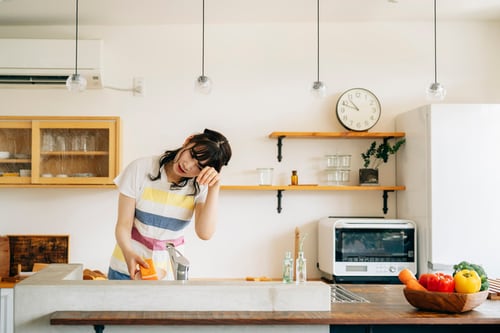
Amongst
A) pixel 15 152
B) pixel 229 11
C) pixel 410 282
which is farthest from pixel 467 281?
pixel 15 152

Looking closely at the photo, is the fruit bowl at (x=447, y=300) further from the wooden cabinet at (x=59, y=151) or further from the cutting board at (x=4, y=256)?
the cutting board at (x=4, y=256)

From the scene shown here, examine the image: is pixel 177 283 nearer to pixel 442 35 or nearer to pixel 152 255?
pixel 152 255

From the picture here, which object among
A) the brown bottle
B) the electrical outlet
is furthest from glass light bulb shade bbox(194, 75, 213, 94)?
the brown bottle

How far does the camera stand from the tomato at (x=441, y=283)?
2398 millimetres

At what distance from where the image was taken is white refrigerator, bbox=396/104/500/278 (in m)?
3.94

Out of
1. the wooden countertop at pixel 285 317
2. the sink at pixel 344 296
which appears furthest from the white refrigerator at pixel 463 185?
the wooden countertop at pixel 285 317

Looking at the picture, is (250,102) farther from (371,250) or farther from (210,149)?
(210,149)

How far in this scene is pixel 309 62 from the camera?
460cm

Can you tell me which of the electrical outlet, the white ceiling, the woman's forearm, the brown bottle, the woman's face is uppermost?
the white ceiling

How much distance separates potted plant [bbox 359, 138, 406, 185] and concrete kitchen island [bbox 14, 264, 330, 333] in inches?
89.1

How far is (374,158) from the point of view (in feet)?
15.1

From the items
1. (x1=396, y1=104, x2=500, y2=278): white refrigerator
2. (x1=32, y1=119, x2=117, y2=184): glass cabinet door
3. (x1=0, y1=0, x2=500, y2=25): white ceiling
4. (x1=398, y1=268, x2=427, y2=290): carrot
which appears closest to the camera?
(x1=398, y1=268, x2=427, y2=290): carrot

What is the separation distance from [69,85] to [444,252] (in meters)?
2.57

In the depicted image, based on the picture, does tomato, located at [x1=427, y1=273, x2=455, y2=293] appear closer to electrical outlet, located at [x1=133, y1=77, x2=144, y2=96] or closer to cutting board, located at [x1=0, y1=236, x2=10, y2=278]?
electrical outlet, located at [x1=133, y1=77, x2=144, y2=96]
